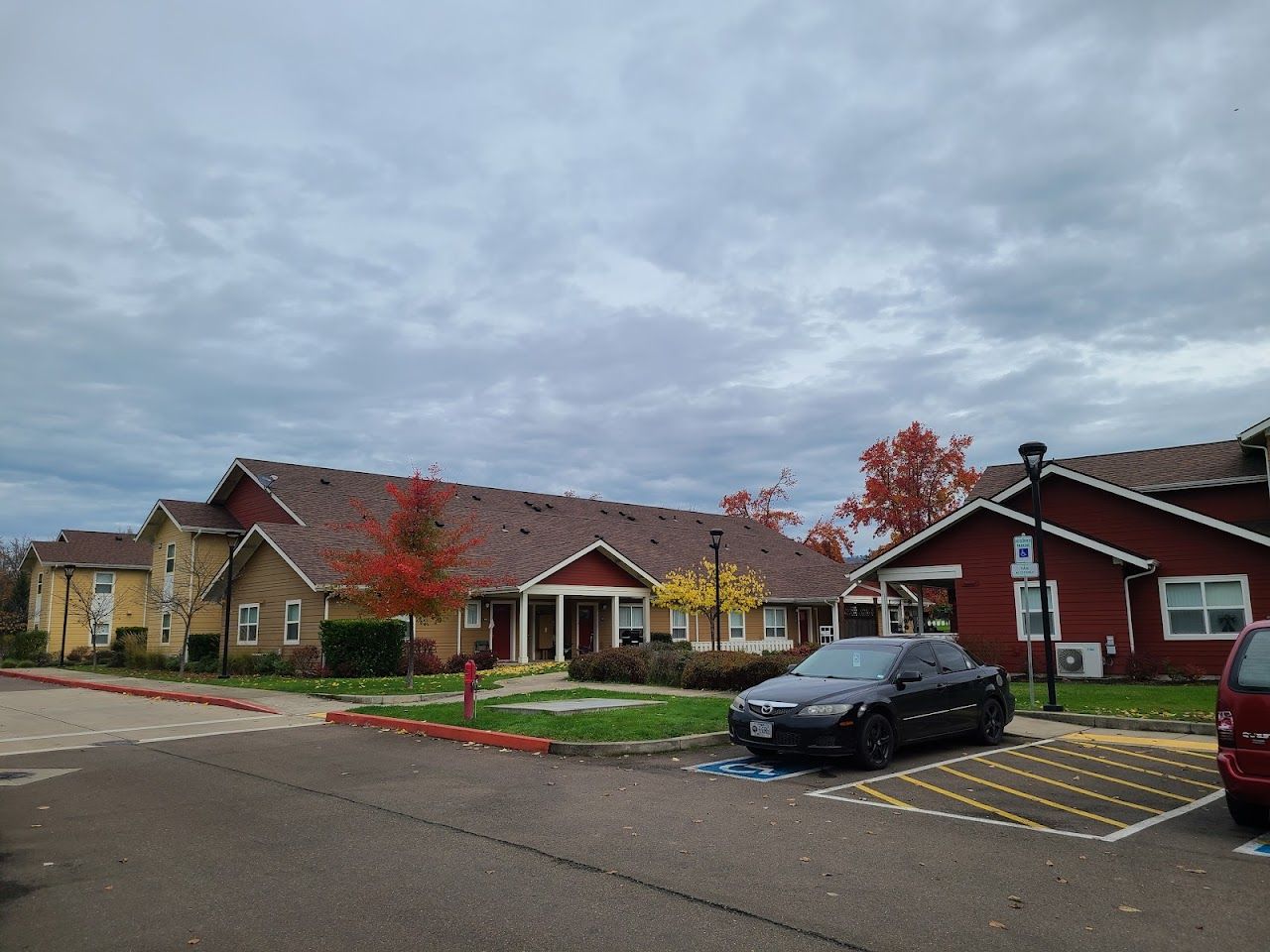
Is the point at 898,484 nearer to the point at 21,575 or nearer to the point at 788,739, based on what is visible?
the point at 788,739

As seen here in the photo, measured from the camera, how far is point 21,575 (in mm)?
62781

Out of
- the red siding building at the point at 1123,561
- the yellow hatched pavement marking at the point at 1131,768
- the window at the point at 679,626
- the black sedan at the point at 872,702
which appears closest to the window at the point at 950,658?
the black sedan at the point at 872,702

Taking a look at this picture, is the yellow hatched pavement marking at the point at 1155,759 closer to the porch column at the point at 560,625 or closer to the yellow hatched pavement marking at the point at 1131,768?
the yellow hatched pavement marking at the point at 1131,768

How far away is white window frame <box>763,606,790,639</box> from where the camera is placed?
39.3m

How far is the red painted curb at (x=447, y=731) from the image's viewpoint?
12.2 metres

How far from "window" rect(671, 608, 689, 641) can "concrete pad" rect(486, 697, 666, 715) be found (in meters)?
20.6

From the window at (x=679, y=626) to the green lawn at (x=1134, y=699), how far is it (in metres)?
18.3

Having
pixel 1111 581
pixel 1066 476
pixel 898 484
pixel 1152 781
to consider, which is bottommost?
pixel 1152 781

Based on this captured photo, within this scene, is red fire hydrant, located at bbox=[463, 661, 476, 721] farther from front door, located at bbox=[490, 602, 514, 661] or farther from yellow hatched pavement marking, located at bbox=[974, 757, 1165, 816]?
front door, located at bbox=[490, 602, 514, 661]

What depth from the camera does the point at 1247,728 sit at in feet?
22.6

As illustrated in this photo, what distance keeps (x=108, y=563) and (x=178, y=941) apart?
4928 centimetres

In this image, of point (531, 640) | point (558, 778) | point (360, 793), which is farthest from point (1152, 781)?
point (531, 640)

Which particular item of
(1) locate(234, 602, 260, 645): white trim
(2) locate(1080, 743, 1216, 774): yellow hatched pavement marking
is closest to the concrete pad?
(2) locate(1080, 743, 1216, 774): yellow hatched pavement marking

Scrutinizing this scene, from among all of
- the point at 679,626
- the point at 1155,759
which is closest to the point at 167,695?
the point at 1155,759
